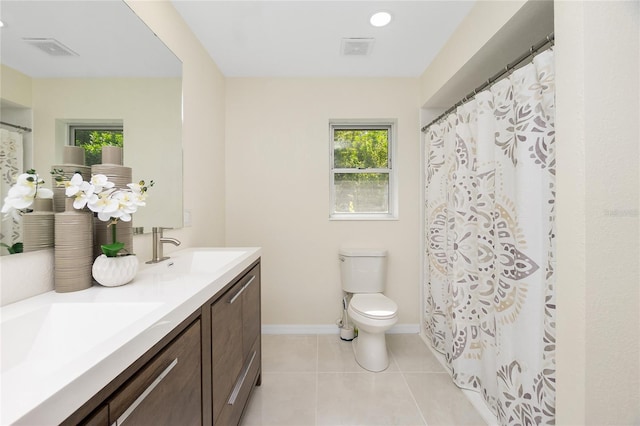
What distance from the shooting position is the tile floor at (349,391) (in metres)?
1.47

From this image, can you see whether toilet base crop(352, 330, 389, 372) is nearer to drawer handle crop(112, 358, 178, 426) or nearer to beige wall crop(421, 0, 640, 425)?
beige wall crop(421, 0, 640, 425)

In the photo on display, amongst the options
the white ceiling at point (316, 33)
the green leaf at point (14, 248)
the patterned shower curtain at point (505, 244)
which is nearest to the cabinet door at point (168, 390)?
the green leaf at point (14, 248)

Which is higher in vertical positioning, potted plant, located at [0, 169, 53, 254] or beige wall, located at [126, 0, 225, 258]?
beige wall, located at [126, 0, 225, 258]

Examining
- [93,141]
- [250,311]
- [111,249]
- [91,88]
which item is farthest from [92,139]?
[250,311]

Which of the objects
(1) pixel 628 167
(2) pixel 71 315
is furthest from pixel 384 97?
(2) pixel 71 315

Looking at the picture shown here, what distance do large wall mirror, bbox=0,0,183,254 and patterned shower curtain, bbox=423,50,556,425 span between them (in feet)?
5.87

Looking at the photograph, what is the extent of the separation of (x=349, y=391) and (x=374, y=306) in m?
0.56

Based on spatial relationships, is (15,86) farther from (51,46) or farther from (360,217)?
(360,217)

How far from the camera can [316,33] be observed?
5.94ft

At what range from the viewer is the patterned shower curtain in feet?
3.76

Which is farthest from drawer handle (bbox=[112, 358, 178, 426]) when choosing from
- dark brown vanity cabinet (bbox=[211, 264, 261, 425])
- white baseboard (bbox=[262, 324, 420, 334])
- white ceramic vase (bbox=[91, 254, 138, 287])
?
white baseboard (bbox=[262, 324, 420, 334])

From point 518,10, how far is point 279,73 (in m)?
1.74

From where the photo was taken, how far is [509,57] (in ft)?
5.11

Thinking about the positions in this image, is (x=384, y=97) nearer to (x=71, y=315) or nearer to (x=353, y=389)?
(x=353, y=389)
